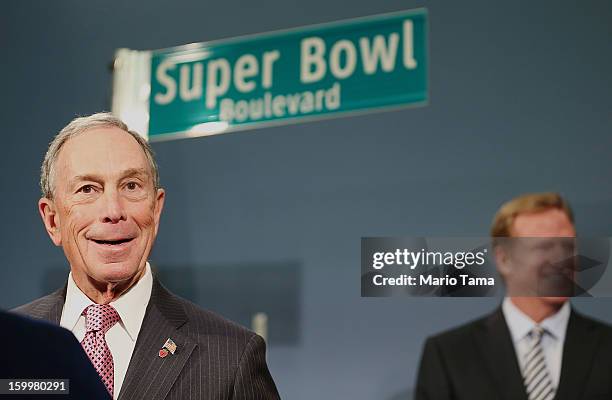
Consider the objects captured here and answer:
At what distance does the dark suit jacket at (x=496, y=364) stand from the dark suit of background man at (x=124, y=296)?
36cm

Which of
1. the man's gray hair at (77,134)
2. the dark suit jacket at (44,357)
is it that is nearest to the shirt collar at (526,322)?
the man's gray hair at (77,134)

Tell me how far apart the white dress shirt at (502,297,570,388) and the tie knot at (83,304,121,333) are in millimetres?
756

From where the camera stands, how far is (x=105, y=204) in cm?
142

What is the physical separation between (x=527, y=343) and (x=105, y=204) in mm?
844

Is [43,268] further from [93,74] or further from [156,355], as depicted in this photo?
[156,355]

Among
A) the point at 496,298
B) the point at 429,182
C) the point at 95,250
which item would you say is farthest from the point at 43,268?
the point at 496,298

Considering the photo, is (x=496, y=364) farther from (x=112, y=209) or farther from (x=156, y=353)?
(x=112, y=209)

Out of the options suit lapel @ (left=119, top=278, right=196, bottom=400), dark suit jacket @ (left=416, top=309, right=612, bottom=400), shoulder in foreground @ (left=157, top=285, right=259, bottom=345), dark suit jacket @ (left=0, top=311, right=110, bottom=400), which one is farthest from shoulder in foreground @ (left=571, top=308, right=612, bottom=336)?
dark suit jacket @ (left=0, top=311, right=110, bottom=400)

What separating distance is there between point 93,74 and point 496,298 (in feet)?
3.96

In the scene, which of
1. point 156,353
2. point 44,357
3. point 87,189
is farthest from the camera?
point 87,189

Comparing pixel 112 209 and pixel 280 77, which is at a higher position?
pixel 280 77

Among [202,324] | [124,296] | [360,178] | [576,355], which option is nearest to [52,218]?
[124,296]

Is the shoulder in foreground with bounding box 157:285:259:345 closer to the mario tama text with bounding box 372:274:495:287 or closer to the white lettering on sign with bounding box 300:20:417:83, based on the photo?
the mario tama text with bounding box 372:274:495:287

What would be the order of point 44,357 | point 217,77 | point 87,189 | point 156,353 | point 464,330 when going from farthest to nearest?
point 217,77 < point 464,330 < point 87,189 < point 156,353 < point 44,357
